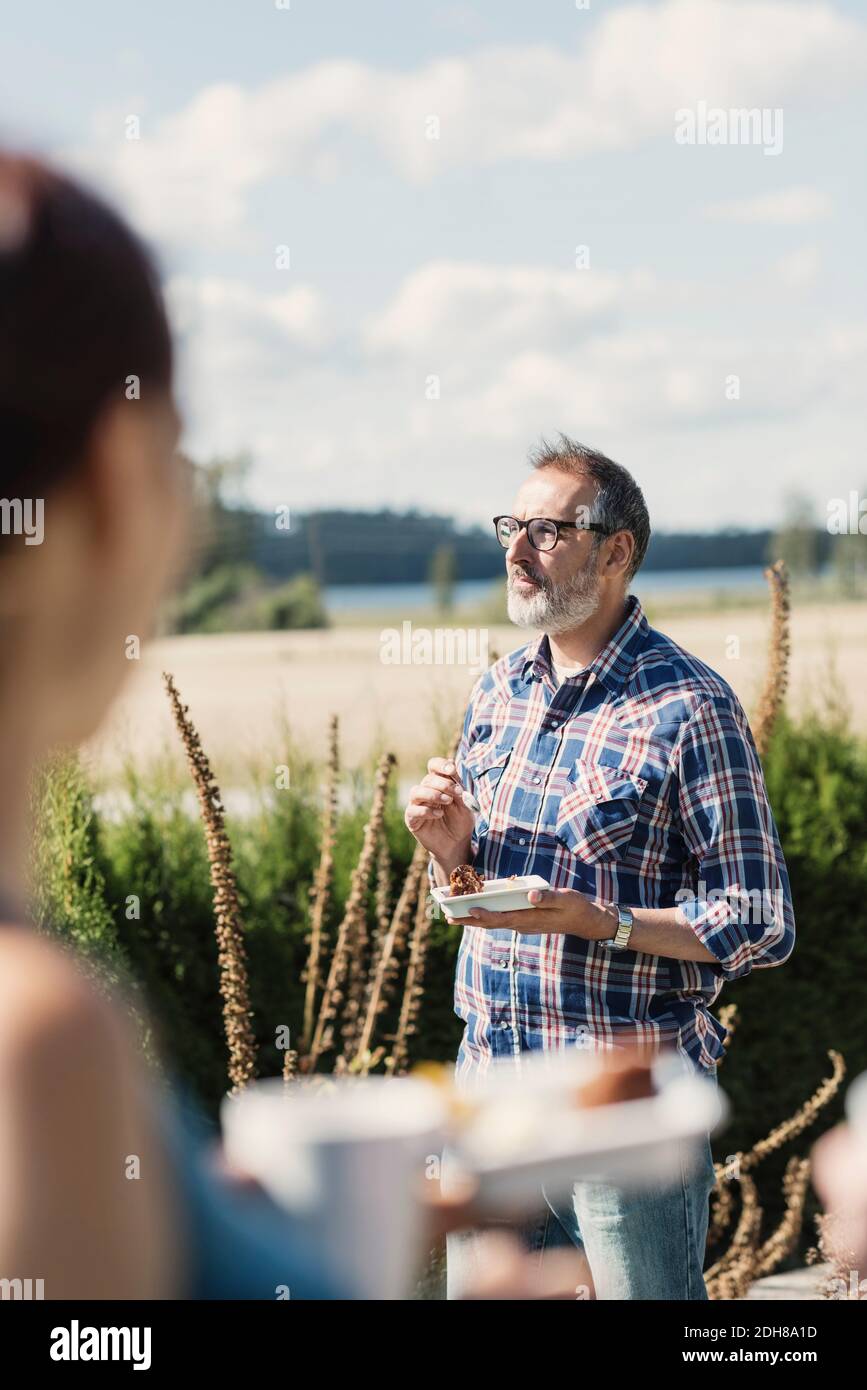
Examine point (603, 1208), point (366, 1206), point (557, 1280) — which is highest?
point (366, 1206)

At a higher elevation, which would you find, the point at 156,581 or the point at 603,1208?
the point at 156,581

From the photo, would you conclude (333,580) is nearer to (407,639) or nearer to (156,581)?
(407,639)

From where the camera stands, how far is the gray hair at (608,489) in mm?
2488

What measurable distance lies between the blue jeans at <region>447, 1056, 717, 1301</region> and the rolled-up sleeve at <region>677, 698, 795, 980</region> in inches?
14.1

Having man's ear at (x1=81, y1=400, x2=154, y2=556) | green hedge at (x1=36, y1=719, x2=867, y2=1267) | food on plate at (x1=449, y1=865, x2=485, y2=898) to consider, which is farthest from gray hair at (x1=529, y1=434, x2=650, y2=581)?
man's ear at (x1=81, y1=400, x2=154, y2=556)

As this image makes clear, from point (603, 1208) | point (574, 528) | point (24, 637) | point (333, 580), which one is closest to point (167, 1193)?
point (24, 637)

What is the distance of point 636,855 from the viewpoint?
2297 mm

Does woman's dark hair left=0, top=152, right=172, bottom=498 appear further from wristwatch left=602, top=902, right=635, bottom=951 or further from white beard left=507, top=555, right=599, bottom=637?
white beard left=507, top=555, right=599, bottom=637

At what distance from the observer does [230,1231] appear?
70cm

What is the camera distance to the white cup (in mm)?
671

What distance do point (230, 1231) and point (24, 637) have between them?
0.32 m

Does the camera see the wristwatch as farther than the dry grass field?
No

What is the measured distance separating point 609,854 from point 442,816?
1.00 feet

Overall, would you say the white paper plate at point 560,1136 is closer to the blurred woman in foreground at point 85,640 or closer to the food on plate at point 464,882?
the blurred woman in foreground at point 85,640
